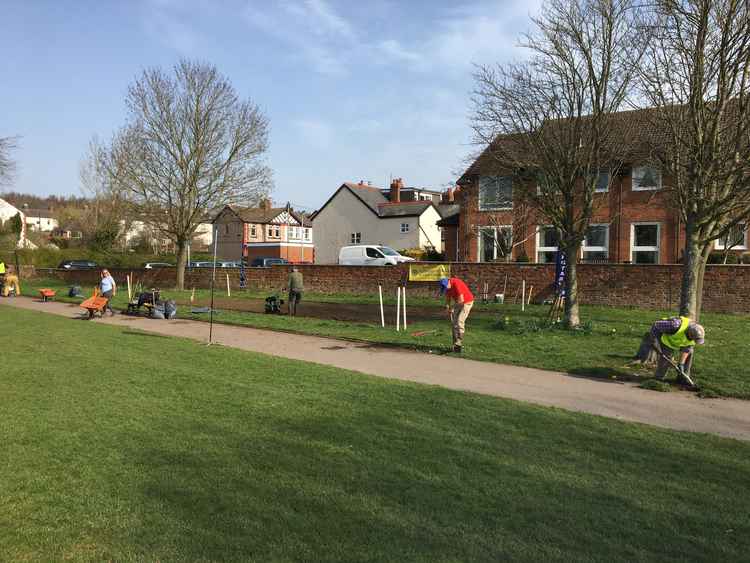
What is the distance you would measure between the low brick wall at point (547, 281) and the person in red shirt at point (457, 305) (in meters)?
8.59

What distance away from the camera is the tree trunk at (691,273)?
13133 mm

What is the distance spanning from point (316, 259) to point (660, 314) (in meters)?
41.7

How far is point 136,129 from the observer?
33562 millimetres

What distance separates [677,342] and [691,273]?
12.2 ft

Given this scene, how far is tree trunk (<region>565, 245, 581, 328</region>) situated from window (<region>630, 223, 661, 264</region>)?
1416 cm

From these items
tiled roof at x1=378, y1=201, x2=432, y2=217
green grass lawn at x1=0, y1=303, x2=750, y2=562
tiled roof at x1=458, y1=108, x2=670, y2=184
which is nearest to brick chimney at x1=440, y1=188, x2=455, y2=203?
tiled roof at x1=378, y1=201, x2=432, y2=217

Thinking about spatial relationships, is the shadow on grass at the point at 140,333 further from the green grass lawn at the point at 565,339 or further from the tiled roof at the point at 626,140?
the tiled roof at the point at 626,140

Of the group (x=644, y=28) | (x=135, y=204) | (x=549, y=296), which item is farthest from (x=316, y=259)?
(x=644, y=28)

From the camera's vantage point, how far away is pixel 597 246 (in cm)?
3050

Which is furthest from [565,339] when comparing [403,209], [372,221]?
[372,221]

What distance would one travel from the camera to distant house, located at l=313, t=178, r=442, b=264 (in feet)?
177

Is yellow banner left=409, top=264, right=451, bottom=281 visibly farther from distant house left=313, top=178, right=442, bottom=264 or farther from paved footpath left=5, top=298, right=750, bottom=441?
distant house left=313, top=178, right=442, bottom=264

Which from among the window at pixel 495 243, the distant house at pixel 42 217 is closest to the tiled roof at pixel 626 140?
the window at pixel 495 243

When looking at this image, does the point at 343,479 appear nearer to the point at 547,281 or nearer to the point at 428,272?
the point at 547,281
